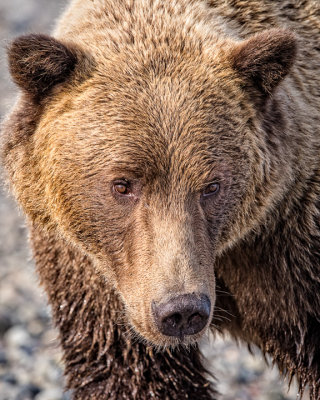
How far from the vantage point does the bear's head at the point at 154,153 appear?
17.3 feet

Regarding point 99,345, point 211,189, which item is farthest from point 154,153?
point 99,345

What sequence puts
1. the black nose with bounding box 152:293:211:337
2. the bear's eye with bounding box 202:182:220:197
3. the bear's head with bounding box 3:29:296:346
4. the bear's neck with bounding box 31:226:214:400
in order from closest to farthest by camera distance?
the black nose with bounding box 152:293:211:337
the bear's head with bounding box 3:29:296:346
the bear's eye with bounding box 202:182:220:197
the bear's neck with bounding box 31:226:214:400

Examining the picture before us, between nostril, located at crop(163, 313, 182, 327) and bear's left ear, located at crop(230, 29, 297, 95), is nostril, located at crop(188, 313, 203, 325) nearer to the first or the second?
nostril, located at crop(163, 313, 182, 327)

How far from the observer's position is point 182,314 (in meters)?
4.99

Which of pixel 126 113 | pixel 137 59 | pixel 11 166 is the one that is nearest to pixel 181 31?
pixel 137 59

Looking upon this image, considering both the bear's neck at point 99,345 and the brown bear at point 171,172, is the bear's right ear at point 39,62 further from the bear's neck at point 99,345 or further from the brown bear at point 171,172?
the bear's neck at point 99,345

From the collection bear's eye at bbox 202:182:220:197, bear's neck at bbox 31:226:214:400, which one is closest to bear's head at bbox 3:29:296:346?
bear's eye at bbox 202:182:220:197

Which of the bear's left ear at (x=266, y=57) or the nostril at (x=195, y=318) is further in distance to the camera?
the bear's left ear at (x=266, y=57)

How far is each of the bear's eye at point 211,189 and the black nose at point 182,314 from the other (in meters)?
0.72

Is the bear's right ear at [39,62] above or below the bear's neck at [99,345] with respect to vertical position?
above

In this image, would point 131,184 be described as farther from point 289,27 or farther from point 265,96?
point 289,27

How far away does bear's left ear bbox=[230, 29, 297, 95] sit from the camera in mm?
5348

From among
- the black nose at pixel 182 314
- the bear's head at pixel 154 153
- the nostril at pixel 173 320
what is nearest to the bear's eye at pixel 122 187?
the bear's head at pixel 154 153

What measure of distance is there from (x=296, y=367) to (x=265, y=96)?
203cm
